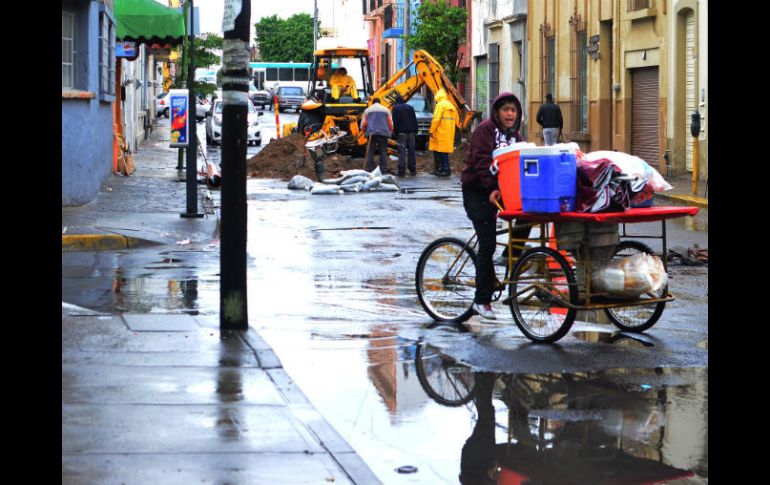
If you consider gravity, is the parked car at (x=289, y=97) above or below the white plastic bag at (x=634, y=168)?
above

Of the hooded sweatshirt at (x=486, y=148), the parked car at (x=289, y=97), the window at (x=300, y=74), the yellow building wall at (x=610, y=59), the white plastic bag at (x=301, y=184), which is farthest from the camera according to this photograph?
the window at (x=300, y=74)

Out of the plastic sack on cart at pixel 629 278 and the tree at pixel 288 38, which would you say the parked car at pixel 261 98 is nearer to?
the tree at pixel 288 38

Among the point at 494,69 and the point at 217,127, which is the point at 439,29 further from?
the point at 217,127

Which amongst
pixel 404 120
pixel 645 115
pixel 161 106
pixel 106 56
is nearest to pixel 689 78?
pixel 645 115

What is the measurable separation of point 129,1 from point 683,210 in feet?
62.1

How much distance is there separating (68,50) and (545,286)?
511 inches

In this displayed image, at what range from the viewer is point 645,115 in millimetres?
30625

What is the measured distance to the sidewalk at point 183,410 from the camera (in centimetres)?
586

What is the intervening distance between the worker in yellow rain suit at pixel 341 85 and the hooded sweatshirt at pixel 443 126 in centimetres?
620

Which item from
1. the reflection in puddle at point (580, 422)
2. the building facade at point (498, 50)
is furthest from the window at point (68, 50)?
the building facade at point (498, 50)

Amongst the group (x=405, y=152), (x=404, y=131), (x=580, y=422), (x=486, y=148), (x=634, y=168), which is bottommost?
(x=580, y=422)

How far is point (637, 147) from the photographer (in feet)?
102
